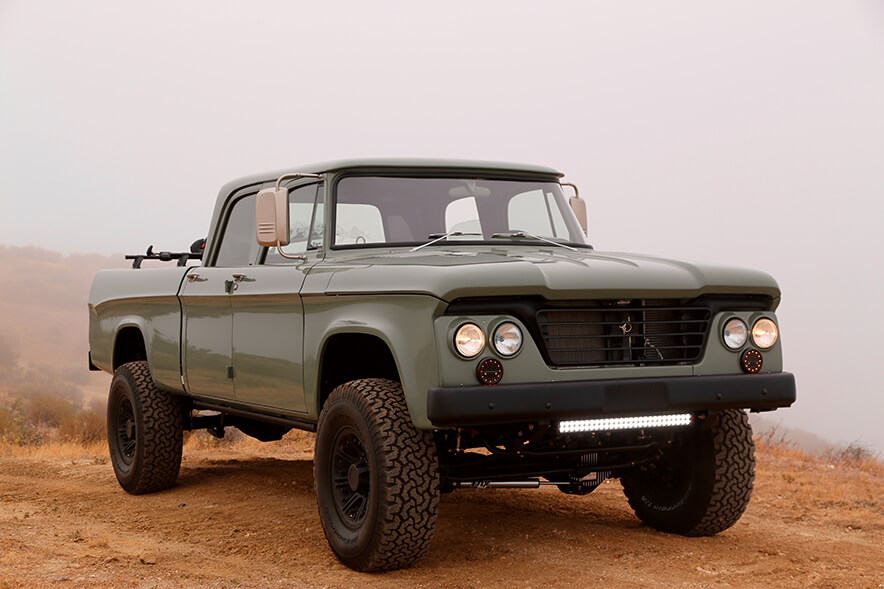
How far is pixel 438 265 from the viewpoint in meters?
5.07

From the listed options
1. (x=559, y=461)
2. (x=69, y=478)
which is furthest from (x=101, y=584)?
(x=69, y=478)

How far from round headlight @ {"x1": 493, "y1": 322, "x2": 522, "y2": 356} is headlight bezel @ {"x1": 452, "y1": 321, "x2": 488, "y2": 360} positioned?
7cm

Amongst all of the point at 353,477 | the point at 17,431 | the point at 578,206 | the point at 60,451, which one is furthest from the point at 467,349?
the point at 17,431

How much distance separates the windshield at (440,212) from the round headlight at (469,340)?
1435 mm

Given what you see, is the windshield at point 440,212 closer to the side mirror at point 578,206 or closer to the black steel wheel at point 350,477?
the side mirror at point 578,206

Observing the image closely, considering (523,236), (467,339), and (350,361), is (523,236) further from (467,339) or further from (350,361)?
(467,339)

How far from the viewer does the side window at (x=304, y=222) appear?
6441 millimetres

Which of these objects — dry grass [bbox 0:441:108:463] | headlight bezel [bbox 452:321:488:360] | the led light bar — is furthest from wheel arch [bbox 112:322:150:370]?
the led light bar

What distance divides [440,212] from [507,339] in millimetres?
1745

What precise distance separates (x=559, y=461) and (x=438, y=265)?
155cm

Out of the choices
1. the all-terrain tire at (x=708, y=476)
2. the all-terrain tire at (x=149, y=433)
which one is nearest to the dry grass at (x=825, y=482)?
the all-terrain tire at (x=708, y=476)

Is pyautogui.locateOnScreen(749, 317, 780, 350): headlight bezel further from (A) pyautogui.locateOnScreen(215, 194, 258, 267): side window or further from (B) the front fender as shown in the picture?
(A) pyautogui.locateOnScreen(215, 194, 258, 267): side window

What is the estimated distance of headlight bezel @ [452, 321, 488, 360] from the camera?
190 inches

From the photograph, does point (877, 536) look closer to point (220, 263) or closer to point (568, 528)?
point (568, 528)
